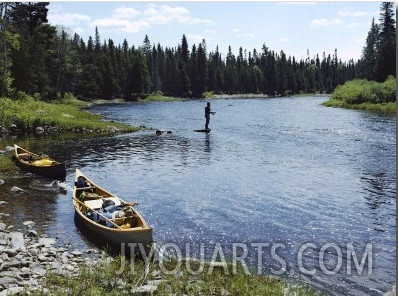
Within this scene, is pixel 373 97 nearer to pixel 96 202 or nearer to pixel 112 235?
pixel 96 202

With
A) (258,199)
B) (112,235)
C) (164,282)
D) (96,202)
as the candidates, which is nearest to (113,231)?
(112,235)

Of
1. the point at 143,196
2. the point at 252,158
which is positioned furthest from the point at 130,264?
the point at 252,158

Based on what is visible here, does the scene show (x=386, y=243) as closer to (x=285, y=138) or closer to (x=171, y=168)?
(x=171, y=168)

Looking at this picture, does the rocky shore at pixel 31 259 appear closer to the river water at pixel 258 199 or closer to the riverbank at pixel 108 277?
the riverbank at pixel 108 277

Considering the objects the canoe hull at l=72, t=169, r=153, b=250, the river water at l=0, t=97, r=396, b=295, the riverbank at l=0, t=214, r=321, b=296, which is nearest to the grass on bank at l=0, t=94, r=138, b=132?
the river water at l=0, t=97, r=396, b=295

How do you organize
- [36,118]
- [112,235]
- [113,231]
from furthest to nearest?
1. [36,118]
2. [112,235]
3. [113,231]

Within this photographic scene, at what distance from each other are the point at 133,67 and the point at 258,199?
97.9 m

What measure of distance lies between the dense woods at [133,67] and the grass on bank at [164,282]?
28317mm

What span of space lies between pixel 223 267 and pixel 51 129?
38.2 meters

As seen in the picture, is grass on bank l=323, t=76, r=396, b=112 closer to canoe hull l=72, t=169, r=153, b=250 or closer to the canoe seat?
the canoe seat

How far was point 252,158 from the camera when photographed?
104ft

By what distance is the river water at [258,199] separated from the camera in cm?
1374

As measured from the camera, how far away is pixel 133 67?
11294cm

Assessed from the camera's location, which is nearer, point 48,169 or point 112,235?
point 112,235
